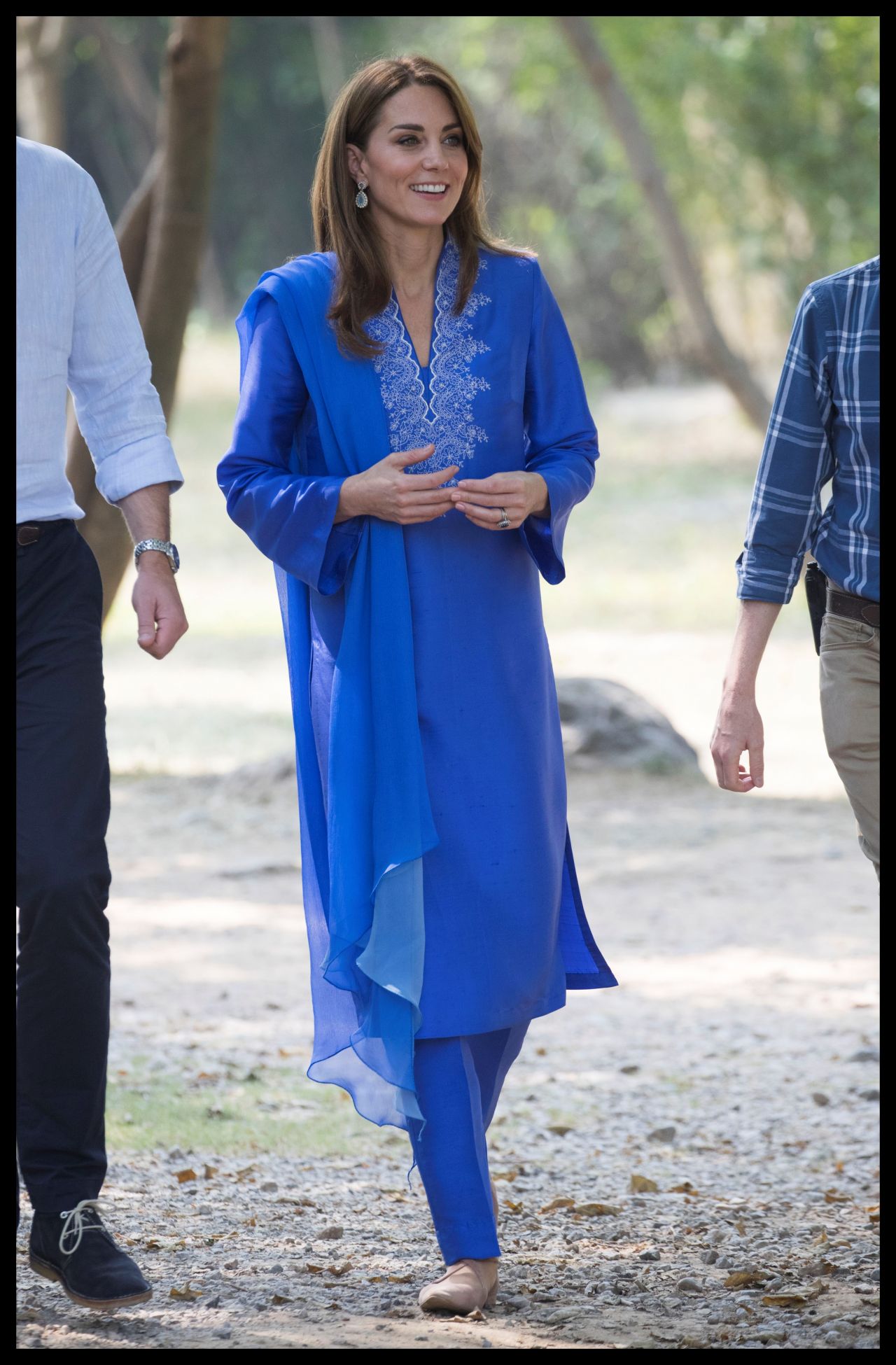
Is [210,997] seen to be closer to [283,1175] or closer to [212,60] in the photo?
[283,1175]

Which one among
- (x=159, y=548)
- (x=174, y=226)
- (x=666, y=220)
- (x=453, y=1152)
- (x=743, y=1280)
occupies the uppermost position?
(x=666, y=220)

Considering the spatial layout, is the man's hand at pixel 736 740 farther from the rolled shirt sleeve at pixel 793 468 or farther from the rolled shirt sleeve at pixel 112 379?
the rolled shirt sleeve at pixel 112 379

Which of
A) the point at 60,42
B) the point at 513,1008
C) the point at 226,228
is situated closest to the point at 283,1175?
the point at 513,1008

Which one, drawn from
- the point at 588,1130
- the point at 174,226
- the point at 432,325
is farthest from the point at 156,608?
the point at 174,226

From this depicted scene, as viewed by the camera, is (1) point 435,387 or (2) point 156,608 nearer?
(2) point 156,608

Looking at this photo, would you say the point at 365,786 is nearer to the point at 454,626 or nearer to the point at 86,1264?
the point at 454,626

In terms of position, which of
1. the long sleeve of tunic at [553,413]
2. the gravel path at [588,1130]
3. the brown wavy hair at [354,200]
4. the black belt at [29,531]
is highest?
the brown wavy hair at [354,200]

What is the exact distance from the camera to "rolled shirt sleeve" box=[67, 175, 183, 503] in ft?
10.7

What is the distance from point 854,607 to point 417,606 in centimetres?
81

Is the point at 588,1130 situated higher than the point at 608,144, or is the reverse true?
the point at 608,144

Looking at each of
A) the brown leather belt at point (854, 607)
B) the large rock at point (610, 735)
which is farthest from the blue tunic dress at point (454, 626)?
the large rock at point (610, 735)

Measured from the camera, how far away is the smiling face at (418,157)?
3344 mm

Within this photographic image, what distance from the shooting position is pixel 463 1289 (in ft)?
10.5

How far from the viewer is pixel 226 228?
4459 centimetres
